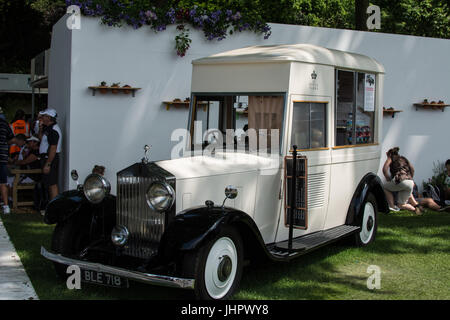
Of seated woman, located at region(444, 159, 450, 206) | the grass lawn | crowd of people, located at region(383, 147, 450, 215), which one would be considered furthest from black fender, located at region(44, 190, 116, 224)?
seated woman, located at region(444, 159, 450, 206)

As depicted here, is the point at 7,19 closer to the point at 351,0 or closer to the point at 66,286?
the point at 351,0

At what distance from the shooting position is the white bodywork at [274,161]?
5.44 m

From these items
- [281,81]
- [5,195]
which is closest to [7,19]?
[5,195]

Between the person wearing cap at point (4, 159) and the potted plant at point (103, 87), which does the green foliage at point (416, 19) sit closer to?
the potted plant at point (103, 87)

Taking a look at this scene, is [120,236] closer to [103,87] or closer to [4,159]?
[103,87]

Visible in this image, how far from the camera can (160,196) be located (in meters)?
4.95

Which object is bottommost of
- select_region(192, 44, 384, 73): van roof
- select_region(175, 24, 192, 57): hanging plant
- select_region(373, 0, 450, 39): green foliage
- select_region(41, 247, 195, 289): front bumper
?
select_region(41, 247, 195, 289): front bumper

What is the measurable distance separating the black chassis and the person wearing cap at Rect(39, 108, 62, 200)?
3.36 metres

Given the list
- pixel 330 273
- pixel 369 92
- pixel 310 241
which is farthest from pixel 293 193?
pixel 369 92

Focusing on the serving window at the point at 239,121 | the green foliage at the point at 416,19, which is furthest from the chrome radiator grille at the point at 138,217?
the green foliage at the point at 416,19

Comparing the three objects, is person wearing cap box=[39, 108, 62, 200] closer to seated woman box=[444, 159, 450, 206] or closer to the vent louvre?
the vent louvre

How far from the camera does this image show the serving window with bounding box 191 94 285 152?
6.05m

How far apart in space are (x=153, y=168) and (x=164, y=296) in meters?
1.23

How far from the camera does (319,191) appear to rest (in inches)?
259
